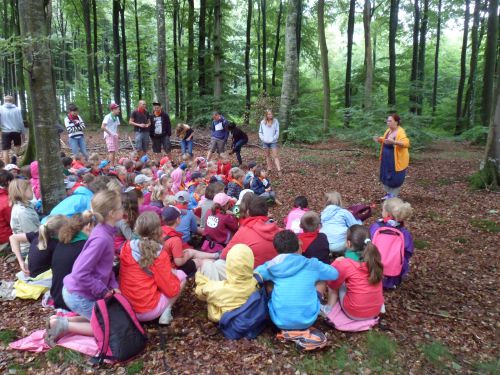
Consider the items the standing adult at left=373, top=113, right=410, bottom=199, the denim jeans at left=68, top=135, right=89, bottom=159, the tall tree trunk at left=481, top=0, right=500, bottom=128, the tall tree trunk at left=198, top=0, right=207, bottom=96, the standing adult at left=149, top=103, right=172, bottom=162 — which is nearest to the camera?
the standing adult at left=373, top=113, right=410, bottom=199

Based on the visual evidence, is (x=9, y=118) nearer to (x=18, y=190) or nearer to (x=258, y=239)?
(x=18, y=190)

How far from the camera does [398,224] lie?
13.6ft

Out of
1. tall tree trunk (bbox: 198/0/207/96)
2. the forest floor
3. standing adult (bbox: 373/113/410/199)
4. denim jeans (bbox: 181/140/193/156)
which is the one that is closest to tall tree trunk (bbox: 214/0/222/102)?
tall tree trunk (bbox: 198/0/207/96)

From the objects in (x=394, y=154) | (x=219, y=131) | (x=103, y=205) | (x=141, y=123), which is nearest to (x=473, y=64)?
(x=394, y=154)

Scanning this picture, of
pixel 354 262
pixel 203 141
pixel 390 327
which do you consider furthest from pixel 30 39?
pixel 203 141

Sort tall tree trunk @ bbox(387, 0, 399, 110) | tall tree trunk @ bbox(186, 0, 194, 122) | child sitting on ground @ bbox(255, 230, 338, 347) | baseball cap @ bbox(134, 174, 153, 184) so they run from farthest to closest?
1. tall tree trunk @ bbox(387, 0, 399, 110)
2. tall tree trunk @ bbox(186, 0, 194, 122)
3. baseball cap @ bbox(134, 174, 153, 184)
4. child sitting on ground @ bbox(255, 230, 338, 347)

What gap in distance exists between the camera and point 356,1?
69.4ft

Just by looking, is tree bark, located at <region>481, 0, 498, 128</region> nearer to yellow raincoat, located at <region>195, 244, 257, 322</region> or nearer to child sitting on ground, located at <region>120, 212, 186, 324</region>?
yellow raincoat, located at <region>195, 244, 257, 322</region>

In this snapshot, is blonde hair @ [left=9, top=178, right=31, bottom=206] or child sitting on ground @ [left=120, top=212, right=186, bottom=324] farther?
blonde hair @ [left=9, top=178, right=31, bottom=206]

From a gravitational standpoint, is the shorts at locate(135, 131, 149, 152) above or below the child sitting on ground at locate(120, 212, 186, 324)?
above

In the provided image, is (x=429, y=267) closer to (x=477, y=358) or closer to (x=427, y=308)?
(x=427, y=308)

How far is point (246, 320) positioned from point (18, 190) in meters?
3.11

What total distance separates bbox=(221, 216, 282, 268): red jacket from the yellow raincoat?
624 mm

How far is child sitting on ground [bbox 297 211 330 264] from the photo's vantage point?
156 inches
